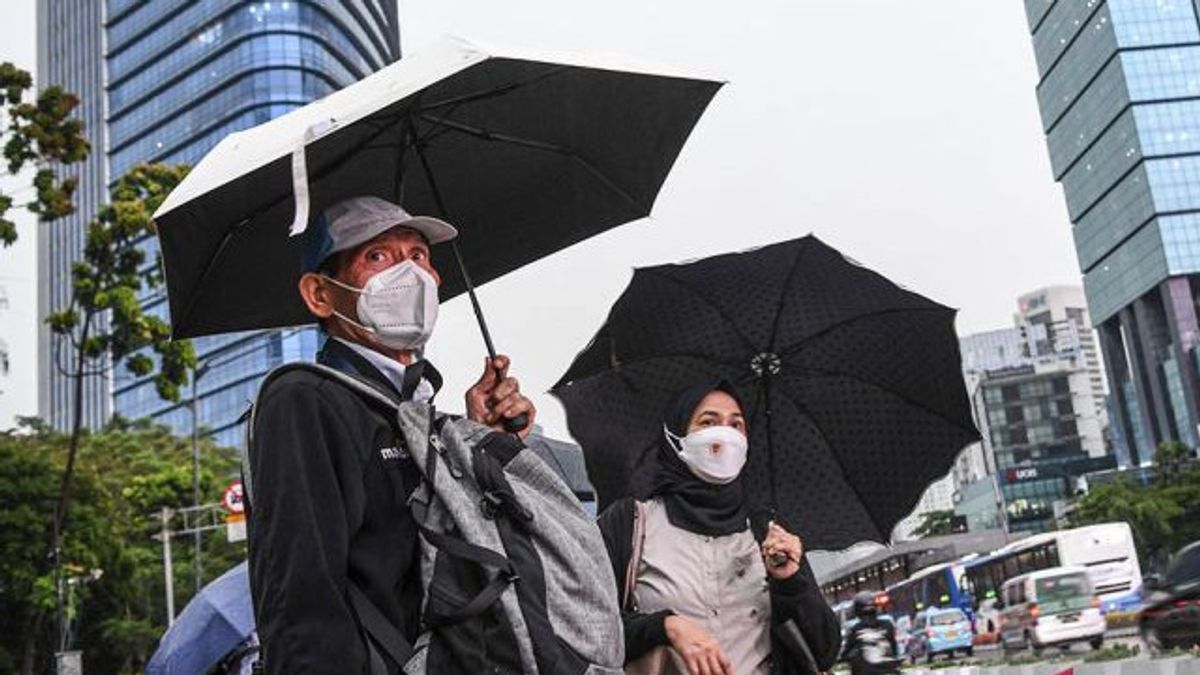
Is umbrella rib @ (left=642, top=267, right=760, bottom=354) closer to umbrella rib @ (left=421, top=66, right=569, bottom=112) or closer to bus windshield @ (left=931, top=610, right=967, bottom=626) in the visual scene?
umbrella rib @ (left=421, top=66, right=569, bottom=112)

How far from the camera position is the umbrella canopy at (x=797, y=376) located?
474cm

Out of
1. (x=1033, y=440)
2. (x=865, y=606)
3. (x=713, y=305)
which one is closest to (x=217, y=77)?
(x=1033, y=440)

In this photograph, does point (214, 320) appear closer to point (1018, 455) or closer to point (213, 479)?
point (213, 479)

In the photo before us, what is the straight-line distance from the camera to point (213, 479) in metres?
46.4

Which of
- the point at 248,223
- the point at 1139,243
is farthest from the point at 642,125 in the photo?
the point at 1139,243

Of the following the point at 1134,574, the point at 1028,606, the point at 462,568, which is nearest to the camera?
the point at 462,568

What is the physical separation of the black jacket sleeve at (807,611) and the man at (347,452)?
1.15 meters

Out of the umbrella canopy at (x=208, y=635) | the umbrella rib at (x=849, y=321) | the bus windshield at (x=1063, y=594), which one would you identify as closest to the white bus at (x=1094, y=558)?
the bus windshield at (x=1063, y=594)

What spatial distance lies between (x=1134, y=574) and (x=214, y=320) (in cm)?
3447

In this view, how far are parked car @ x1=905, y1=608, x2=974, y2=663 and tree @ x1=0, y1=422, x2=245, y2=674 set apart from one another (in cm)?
2068

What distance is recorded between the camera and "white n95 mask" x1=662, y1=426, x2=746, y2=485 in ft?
12.0

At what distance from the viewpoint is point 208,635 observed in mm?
3807

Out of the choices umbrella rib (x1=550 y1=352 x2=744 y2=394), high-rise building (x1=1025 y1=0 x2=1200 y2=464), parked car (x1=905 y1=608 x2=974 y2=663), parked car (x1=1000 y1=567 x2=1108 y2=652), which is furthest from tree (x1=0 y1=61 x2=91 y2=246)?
high-rise building (x1=1025 y1=0 x2=1200 y2=464)

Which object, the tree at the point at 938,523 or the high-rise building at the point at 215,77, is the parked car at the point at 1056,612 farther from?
the tree at the point at 938,523
